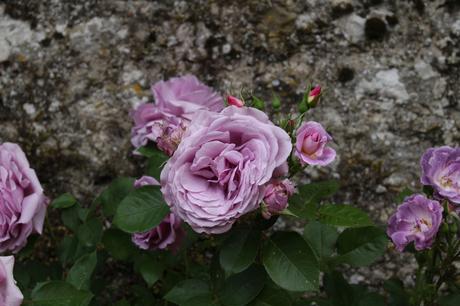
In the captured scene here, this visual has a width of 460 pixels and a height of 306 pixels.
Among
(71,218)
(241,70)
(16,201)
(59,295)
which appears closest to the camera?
(59,295)

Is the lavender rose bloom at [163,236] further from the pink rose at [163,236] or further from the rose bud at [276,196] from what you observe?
the rose bud at [276,196]

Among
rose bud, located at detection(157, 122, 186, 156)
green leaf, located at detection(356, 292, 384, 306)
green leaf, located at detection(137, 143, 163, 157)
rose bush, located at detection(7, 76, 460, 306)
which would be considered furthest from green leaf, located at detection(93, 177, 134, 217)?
green leaf, located at detection(356, 292, 384, 306)

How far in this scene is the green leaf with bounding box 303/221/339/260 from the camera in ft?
5.16

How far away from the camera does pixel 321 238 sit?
1587 millimetres

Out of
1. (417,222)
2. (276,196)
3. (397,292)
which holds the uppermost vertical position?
(276,196)

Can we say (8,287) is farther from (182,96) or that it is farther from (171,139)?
(182,96)

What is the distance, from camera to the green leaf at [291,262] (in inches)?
48.8

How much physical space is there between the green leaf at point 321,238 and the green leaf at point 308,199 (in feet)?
0.59

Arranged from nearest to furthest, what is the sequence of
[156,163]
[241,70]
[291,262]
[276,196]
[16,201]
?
1. [276,196]
2. [291,262]
3. [16,201]
4. [156,163]
5. [241,70]

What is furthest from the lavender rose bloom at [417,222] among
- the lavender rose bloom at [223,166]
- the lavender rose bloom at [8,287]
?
the lavender rose bloom at [8,287]

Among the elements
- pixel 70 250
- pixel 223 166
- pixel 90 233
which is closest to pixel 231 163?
pixel 223 166

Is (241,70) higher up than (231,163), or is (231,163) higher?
(231,163)

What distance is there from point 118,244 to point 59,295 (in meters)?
0.29

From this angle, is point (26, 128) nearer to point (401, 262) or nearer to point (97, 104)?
point (97, 104)
